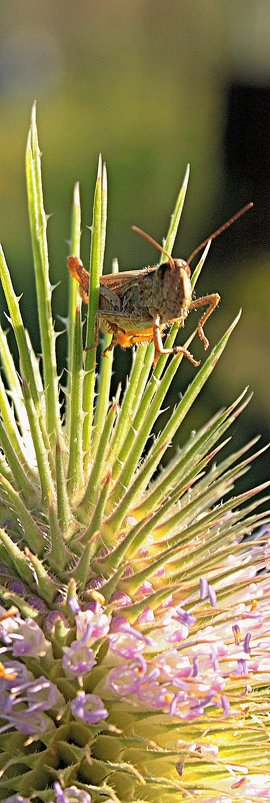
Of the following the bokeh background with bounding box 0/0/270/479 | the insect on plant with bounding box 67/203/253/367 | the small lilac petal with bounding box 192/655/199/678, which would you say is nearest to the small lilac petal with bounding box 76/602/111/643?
the small lilac petal with bounding box 192/655/199/678

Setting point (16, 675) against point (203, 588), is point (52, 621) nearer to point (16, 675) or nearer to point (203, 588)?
point (16, 675)

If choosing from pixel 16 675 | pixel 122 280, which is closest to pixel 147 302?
pixel 122 280

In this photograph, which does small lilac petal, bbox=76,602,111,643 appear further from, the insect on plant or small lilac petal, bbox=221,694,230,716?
the insect on plant

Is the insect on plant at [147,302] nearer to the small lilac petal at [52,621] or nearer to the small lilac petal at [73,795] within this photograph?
the small lilac petal at [52,621]

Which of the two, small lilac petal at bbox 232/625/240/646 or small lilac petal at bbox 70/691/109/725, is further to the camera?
small lilac petal at bbox 232/625/240/646

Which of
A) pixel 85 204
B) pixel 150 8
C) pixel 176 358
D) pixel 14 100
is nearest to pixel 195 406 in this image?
pixel 85 204

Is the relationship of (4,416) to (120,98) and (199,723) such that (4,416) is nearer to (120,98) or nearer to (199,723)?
(199,723)

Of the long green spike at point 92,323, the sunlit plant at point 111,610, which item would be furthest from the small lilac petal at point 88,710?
the long green spike at point 92,323
